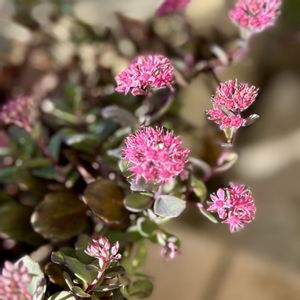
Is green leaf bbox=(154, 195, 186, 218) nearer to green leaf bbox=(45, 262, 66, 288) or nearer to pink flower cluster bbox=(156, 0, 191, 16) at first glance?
green leaf bbox=(45, 262, 66, 288)

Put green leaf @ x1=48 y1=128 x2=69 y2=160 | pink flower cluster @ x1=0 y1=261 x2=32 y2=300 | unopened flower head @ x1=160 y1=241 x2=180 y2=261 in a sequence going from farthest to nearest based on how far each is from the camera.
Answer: green leaf @ x1=48 y1=128 x2=69 y2=160 → unopened flower head @ x1=160 y1=241 x2=180 y2=261 → pink flower cluster @ x1=0 y1=261 x2=32 y2=300

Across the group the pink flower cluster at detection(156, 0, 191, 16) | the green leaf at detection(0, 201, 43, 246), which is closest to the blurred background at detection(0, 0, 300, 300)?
the pink flower cluster at detection(156, 0, 191, 16)

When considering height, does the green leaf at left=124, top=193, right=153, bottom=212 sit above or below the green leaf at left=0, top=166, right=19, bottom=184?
above

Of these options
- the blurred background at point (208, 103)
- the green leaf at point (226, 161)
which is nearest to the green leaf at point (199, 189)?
the green leaf at point (226, 161)

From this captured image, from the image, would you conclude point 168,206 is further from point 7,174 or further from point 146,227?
point 7,174

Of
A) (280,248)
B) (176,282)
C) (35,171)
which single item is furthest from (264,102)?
(35,171)

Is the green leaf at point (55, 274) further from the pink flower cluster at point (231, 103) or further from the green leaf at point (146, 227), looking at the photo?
the pink flower cluster at point (231, 103)

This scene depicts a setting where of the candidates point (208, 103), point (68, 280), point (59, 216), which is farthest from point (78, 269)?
point (208, 103)
